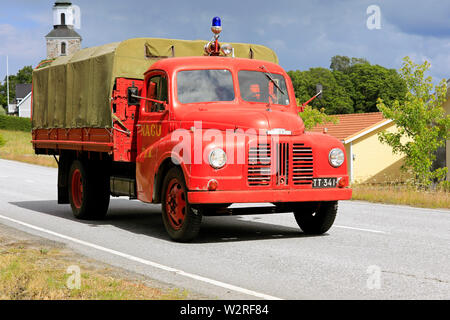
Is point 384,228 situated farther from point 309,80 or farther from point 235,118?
point 309,80

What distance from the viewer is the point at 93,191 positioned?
12617 mm

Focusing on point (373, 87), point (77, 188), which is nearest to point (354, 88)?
point (373, 87)

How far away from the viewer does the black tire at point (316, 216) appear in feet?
33.8

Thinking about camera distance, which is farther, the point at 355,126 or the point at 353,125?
the point at 353,125

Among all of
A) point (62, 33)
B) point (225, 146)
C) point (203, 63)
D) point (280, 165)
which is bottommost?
point (280, 165)

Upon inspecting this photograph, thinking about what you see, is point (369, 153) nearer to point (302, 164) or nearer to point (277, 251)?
point (302, 164)

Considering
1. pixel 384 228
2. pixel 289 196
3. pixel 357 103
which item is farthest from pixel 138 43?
pixel 357 103

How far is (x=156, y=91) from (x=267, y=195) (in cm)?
267

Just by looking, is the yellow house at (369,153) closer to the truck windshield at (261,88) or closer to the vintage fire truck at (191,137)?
the vintage fire truck at (191,137)

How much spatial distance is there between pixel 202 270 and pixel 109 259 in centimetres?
138

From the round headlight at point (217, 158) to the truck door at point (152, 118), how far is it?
4.47ft

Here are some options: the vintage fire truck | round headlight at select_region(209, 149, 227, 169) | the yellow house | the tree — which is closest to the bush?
the tree

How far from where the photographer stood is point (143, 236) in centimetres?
1053
